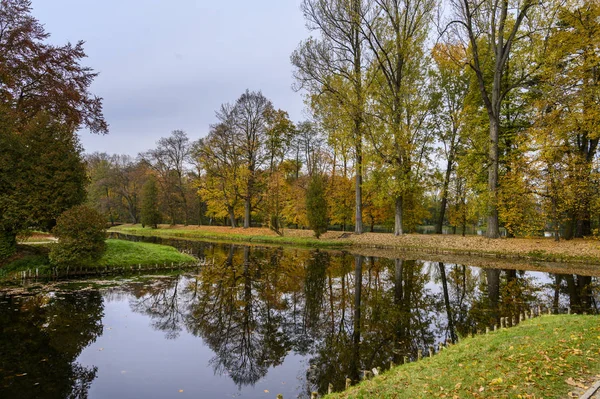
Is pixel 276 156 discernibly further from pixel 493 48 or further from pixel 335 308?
pixel 335 308

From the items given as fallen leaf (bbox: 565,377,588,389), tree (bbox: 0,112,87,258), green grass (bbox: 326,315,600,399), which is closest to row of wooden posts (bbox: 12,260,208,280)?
tree (bbox: 0,112,87,258)

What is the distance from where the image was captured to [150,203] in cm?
4588

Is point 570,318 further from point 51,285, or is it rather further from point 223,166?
point 223,166

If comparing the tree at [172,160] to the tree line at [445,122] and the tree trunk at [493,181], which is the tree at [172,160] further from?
the tree trunk at [493,181]

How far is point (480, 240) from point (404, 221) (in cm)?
905

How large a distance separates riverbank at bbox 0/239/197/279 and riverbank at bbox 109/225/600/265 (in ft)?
42.7

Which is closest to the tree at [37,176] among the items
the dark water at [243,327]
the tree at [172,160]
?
the dark water at [243,327]

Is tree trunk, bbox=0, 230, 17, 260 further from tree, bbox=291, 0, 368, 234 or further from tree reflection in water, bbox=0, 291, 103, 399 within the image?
tree, bbox=291, 0, 368, 234

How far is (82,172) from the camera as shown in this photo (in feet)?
49.8

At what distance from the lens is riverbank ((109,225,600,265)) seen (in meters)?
17.9

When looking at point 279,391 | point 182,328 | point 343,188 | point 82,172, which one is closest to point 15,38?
point 82,172

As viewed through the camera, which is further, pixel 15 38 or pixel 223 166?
pixel 223 166

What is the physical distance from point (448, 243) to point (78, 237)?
2138cm

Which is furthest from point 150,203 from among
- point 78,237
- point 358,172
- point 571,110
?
point 571,110
